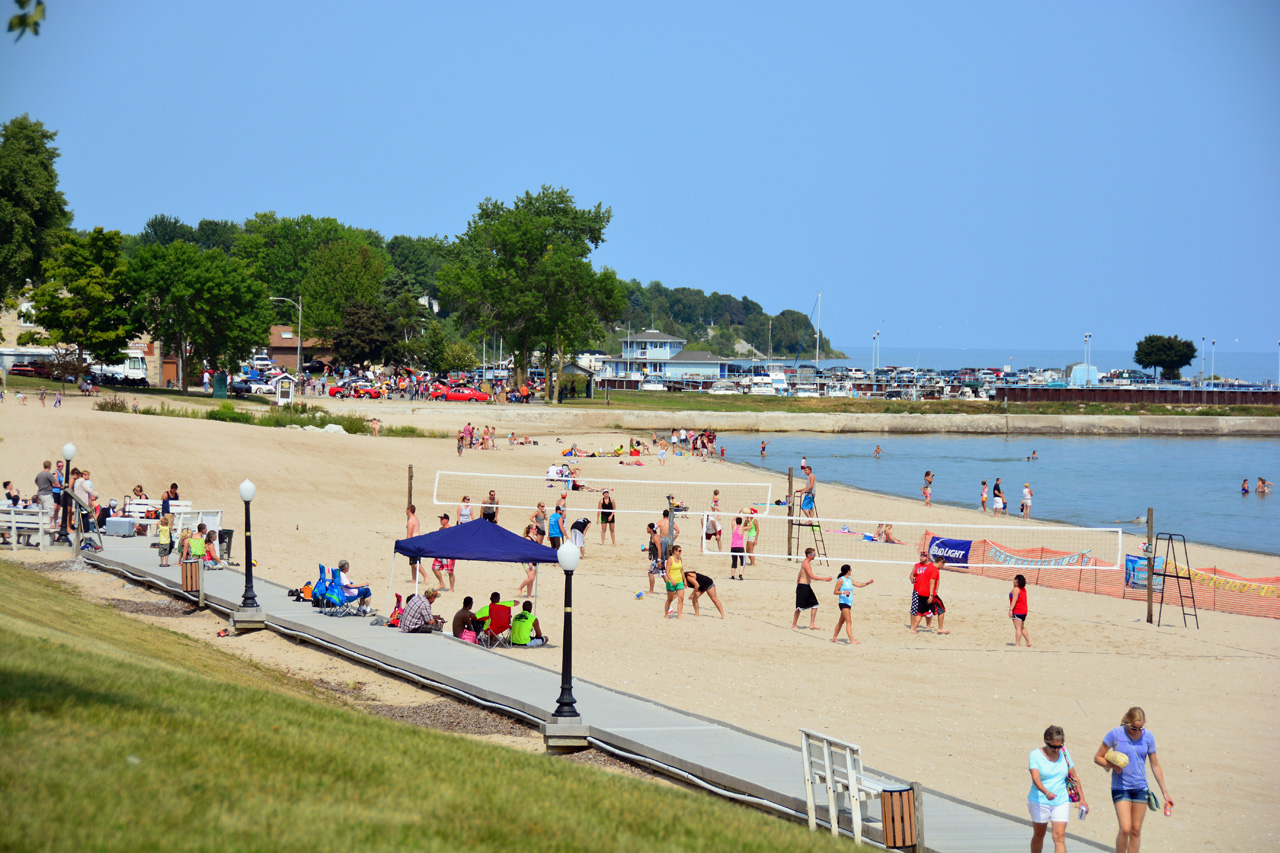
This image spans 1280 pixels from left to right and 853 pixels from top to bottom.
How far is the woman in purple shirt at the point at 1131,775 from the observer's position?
27.1ft

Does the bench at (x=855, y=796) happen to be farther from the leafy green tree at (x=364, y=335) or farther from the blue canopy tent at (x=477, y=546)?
the leafy green tree at (x=364, y=335)

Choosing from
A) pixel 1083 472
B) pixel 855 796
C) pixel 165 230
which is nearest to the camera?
pixel 855 796

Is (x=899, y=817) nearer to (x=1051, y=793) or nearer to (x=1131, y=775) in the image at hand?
(x=1051, y=793)

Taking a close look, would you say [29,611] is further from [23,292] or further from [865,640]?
[23,292]

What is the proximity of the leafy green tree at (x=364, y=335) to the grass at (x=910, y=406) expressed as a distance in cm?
1664

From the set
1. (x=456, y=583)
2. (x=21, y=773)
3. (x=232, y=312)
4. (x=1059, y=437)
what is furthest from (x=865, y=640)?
(x=1059, y=437)

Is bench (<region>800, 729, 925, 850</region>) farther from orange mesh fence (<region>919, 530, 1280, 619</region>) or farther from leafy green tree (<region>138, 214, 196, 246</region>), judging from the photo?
leafy green tree (<region>138, 214, 196, 246</region>)

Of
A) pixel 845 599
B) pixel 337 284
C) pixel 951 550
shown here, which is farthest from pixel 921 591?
pixel 337 284

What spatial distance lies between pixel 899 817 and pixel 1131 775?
213 cm

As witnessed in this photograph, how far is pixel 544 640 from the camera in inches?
605

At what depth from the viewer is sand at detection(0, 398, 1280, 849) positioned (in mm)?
11141

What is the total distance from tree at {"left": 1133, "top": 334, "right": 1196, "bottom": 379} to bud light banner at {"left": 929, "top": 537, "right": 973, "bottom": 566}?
112720 mm

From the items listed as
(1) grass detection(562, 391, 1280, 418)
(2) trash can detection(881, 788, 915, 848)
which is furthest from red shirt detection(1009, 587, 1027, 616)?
(1) grass detection(562, 391, 1280, 418)

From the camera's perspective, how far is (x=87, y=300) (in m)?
52.0
